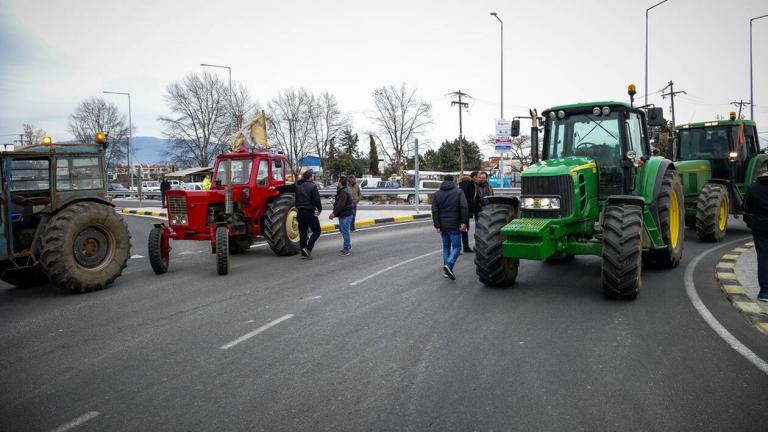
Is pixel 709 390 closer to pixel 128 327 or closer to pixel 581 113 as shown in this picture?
Answer: pixel 581 113

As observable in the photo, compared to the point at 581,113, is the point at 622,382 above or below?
below

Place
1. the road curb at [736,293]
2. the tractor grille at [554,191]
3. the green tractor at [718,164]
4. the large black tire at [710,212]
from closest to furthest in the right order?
the road curb at [736,293]
the tractor grille at [554,191]
the large black tire at [710,212]
the green tractor at [718,164]

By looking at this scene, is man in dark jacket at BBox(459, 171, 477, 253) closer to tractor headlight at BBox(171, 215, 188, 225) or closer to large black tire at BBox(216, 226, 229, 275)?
large black tire at BBox(216, 226, 229, 275)

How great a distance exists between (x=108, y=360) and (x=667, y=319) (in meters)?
6.19

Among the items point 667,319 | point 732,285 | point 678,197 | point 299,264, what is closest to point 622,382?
point 667,319

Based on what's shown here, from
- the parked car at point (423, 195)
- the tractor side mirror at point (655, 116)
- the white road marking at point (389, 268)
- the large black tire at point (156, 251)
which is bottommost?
the white road marking at point (389, 268)

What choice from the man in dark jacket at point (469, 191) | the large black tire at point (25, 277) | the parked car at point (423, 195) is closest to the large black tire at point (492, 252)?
the man in dark jacket at point (469, 191)

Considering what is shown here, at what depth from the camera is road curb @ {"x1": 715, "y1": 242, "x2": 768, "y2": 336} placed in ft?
19.6

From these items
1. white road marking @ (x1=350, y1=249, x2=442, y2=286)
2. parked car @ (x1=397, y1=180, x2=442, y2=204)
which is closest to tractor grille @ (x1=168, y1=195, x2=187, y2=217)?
white road marking @ (x1=350, y1=249, x2=442, y2=286)

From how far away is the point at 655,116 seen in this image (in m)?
8.01

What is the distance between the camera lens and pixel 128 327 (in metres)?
6.26

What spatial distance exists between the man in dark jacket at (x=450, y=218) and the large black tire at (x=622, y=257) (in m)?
2.49

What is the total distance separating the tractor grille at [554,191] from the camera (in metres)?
7.50

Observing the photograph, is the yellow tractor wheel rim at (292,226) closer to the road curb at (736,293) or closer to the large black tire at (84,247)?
the large black tire at (84,247)
